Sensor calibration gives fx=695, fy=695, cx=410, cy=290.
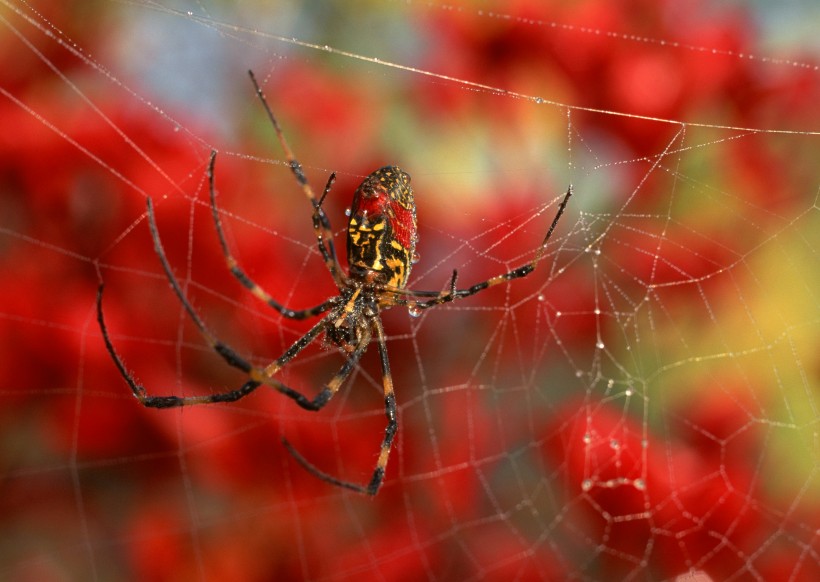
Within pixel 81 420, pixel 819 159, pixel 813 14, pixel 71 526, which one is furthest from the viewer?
pixel 813 14

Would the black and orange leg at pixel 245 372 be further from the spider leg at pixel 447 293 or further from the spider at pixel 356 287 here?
the spider leg at pixel 447 293

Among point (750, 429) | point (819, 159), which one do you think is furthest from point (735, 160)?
point (750, 429)

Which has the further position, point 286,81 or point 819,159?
point 819,159

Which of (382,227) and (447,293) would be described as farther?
(447,293)

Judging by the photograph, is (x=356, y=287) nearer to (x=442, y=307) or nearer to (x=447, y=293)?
(x=447, y=293)

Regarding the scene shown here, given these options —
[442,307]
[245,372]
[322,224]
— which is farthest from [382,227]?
[442,307]

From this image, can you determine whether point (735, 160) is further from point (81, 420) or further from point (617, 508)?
point (81, 420)
